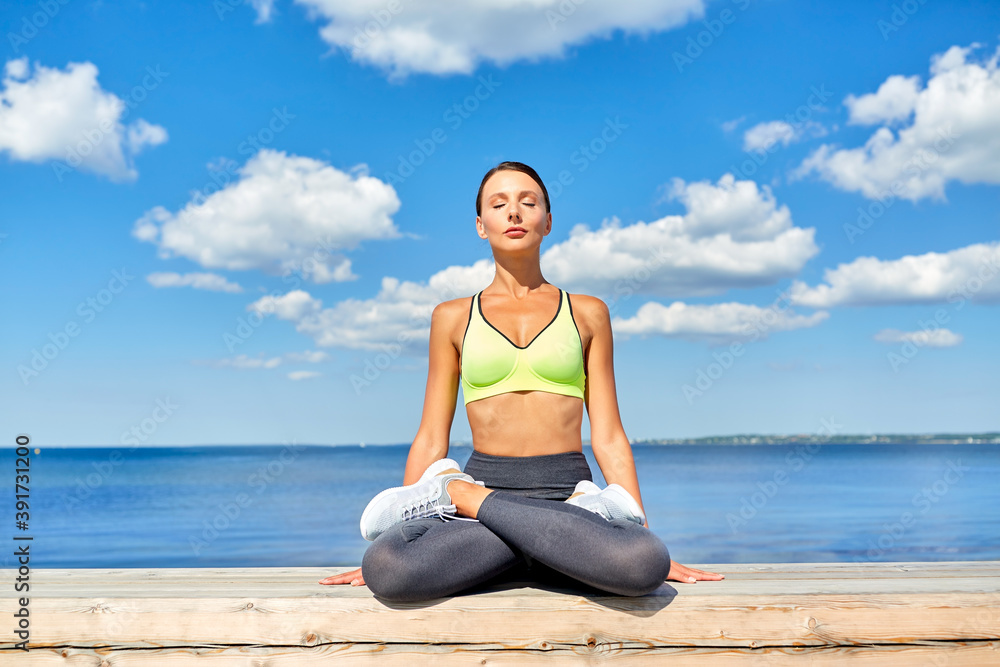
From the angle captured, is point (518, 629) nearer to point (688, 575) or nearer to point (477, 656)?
point (477, 656)

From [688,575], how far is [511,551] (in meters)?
0.78

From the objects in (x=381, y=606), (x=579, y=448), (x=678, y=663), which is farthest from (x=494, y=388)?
(x=678, y=663)

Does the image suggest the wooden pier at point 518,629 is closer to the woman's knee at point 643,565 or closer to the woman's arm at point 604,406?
the woman's knee at point 643,565

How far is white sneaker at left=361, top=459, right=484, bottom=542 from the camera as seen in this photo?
2.94 meters

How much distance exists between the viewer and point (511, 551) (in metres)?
2.86

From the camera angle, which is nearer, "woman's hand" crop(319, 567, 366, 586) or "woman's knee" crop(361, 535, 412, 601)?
"woman's knee" crop(361, 535, 412, 601)

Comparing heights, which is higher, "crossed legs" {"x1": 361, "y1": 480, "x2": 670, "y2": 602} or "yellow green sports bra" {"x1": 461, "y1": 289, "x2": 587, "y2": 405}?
"yellow green sports bra" {"x1": 461, "y1": 289, "x2": 587, "y2": 405}

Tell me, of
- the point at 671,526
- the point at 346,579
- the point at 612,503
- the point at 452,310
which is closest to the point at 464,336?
the point at 452,310

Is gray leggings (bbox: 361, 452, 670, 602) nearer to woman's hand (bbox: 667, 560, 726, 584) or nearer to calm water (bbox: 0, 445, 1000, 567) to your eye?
woman's hand (bbox: 667, 560, 726, 584)

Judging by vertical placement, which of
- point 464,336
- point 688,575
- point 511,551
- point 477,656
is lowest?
point 477,656

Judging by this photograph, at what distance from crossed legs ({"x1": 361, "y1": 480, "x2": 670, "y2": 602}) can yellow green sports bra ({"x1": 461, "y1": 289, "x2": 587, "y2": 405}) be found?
2.22ft

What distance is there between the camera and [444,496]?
3.00m

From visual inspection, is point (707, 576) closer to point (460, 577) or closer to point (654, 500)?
point (460, 577)

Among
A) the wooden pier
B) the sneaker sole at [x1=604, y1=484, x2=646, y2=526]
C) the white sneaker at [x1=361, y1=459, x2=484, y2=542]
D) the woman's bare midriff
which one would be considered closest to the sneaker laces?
the white sneaker at [x1=361, y1=459, x2=484, y2=542]
